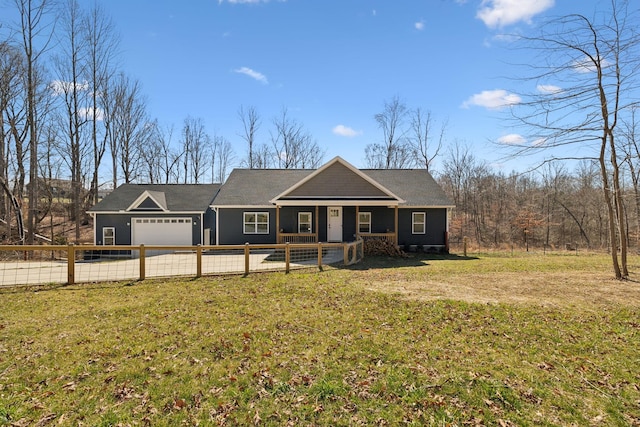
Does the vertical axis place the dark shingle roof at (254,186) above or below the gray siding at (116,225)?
above

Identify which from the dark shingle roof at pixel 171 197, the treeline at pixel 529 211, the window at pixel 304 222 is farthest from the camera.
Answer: the treeline at pixel 529 211

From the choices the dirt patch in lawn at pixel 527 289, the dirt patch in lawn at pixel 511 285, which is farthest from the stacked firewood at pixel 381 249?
the dirt patch in lawn at pixel 527 289

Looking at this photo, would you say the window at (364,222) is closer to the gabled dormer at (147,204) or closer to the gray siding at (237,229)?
the gray siding at (237,229)

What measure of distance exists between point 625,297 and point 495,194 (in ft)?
107

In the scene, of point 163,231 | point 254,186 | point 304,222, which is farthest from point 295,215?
point 163,231

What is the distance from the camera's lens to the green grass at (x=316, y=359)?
136 inches

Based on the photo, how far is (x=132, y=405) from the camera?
3.55 m

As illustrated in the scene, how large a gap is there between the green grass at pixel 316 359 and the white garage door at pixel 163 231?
40.1 ft

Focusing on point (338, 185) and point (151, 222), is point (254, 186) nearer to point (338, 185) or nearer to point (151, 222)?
point (338, 185)

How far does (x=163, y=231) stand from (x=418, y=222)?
1487 cm

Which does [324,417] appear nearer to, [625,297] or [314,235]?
[625,297]

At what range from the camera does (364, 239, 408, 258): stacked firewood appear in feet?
54.7

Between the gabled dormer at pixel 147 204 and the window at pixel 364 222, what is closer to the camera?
the window at pixel 364 222

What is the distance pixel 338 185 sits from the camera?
1825 centimetres
